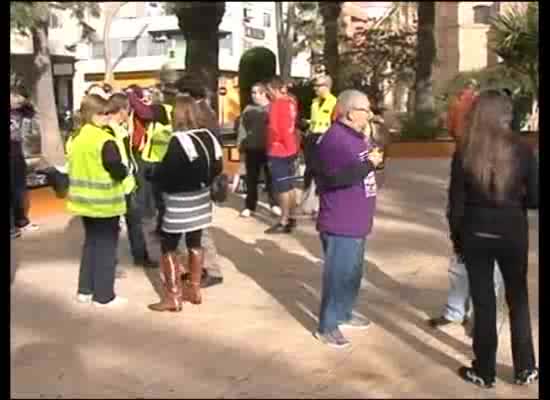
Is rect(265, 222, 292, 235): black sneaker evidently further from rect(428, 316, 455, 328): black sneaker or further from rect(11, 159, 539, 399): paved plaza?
rect(428, 316, 455, 328): black sneaker

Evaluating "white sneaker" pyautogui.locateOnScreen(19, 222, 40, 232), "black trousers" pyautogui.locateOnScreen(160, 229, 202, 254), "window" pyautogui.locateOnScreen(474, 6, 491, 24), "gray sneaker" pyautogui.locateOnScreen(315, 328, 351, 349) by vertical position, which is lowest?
"white sneaker" pyautogui.locateOnScreen(19, 222, 40, 232)

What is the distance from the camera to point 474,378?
533 centimetres

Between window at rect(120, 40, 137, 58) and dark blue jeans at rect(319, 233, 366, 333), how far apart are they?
5575cm

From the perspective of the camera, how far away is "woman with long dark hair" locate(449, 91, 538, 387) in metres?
4.98

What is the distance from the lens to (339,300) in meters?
6.18

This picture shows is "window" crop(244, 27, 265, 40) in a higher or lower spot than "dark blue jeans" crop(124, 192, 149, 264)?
higher

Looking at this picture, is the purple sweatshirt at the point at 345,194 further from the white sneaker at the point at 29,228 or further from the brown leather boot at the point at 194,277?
the white sneaker at the point at 29,228

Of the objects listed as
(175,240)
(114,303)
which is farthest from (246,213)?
(175,240)

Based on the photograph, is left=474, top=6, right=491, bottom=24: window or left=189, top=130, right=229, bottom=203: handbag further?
left=474, top=6, right=491, bottom=24: window

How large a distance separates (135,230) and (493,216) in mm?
4330

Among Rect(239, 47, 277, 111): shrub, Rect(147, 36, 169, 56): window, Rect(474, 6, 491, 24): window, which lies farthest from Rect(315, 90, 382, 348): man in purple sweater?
Rect(147, 36, 169, 56): window

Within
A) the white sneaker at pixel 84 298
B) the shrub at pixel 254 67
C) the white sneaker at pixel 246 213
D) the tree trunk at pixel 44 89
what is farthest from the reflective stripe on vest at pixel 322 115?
the tree trunk at pixel 44 89
